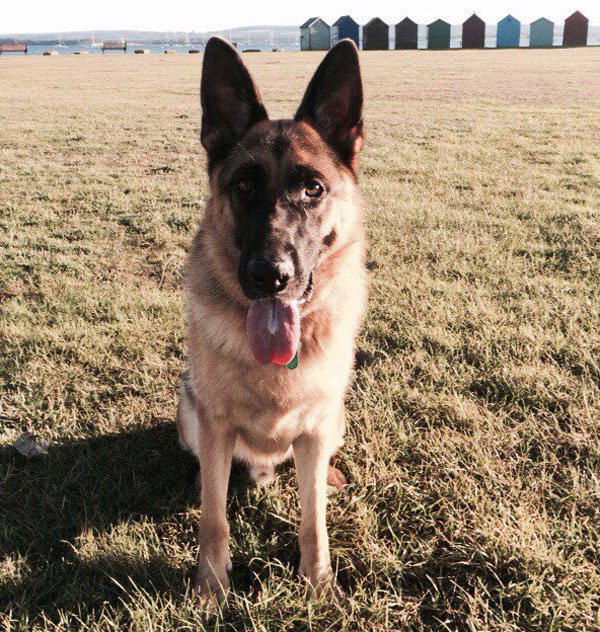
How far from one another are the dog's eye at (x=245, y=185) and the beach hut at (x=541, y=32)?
84797mm

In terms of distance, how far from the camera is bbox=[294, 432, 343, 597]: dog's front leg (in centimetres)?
213

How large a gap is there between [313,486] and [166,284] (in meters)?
2.89

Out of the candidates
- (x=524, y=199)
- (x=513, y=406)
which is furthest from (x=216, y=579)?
(x=524, y=199)

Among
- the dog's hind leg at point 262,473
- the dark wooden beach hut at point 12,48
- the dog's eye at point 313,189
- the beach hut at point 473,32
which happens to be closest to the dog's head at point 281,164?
the dog's eye at point 313,189

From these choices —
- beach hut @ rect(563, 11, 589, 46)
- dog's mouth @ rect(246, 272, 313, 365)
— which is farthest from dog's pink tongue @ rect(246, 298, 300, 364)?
beach hut @ rect(563, 11, 589, 46)

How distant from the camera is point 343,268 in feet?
7.95

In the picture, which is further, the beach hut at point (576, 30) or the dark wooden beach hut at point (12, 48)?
the dark wooden beach hut at point (12, 48)

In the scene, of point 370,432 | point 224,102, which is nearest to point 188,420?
point 370,432

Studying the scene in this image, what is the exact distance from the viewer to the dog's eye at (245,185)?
2326 millimetres

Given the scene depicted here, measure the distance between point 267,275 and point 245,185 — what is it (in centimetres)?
56

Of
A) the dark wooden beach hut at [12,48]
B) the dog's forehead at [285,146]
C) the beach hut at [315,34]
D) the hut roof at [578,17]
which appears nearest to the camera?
the dog's forehead at [285,146]

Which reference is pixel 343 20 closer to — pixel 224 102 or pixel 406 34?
pixel 406 34

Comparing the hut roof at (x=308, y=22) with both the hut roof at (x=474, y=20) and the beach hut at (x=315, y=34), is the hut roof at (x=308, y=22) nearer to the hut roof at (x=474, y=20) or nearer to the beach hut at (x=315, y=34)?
the beach hut at (x=315, y=34)

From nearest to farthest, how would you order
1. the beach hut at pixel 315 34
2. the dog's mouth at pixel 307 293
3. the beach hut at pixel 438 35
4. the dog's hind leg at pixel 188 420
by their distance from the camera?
the dog's mouth at pixel 307 293 → the dog's hind leg at pixel 188 420 → the beach hut at pixel 438 35 → the beach hut at pixel 315 34
